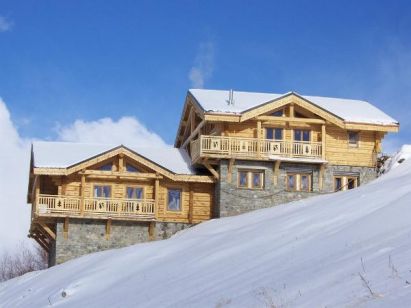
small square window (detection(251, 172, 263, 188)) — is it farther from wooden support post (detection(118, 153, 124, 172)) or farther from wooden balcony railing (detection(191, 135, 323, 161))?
wooden support post (detection(118, 153, 124, 172))

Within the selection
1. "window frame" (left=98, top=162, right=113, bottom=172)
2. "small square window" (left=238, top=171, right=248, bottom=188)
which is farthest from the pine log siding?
"small square window" (left=238, top=171, right=248, bottom=188)

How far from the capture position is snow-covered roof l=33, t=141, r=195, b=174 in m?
32.7

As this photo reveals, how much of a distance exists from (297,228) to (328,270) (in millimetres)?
6463

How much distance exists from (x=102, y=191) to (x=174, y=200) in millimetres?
3444

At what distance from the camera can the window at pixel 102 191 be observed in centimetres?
3338

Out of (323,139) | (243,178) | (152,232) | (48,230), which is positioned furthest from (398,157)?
(48,230)

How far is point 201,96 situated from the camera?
35812 millimetres

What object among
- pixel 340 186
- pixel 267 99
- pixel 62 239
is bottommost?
pixel 62 239

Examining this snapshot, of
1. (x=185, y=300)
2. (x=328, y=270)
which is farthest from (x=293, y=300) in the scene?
(x=185, y=300)

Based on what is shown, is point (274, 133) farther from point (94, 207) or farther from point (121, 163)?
point (94, 207)

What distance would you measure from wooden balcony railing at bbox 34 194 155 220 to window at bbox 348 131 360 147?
34.1 feet

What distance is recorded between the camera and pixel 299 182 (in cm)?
3425

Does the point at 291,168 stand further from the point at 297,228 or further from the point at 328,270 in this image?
the point at 328,270

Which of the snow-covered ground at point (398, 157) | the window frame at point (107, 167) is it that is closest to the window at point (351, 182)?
the snow-covered ground at point (398, 157)
